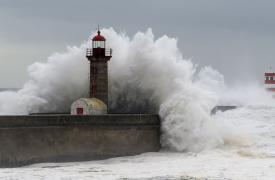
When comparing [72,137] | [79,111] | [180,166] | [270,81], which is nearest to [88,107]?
[79,111]

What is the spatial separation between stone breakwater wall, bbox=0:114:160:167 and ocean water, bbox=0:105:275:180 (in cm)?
23

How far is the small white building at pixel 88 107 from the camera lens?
15.7m

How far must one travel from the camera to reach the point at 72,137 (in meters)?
14.3

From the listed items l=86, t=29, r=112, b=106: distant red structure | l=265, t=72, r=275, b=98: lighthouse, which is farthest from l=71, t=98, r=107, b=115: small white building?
l=265, t=72, r=275, b=98: lighthouse

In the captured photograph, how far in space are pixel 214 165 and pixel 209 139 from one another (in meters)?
2.17

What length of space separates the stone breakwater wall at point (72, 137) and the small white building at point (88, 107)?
114 cm

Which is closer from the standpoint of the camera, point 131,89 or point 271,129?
point 131,89

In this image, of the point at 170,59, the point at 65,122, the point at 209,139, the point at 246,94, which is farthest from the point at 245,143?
the point at 246,94

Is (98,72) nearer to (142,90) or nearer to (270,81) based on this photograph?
(142,90)

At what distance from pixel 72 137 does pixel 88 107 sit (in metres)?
1.52

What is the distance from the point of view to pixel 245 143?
16500mm

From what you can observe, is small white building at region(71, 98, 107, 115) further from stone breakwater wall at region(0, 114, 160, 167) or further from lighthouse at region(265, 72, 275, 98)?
lighthouse at region(265, 72, 275, 98)

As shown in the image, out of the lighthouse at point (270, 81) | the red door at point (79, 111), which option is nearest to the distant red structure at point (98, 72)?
the red door at point (79, 111)

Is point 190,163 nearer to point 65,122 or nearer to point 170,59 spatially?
point 65,122
